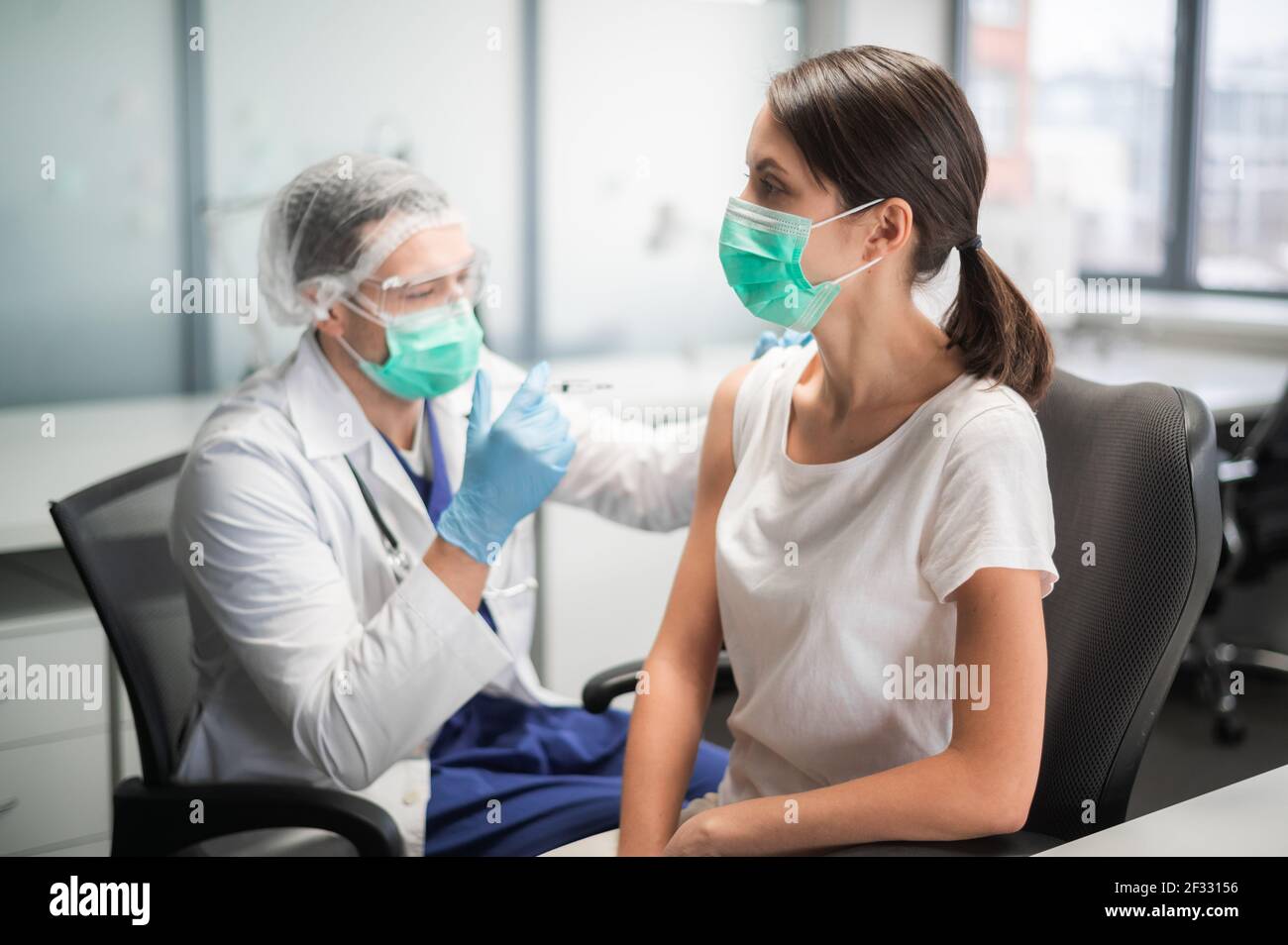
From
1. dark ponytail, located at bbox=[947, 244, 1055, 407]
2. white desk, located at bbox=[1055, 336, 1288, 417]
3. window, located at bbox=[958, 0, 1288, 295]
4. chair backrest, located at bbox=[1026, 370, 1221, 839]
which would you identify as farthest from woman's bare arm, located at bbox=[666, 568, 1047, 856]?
window, located at bbox=[958, 0, 1288, 295]

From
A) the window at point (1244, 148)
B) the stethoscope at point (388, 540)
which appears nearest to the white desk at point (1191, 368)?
the window at point (1244, 148)

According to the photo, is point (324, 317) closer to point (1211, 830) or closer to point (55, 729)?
point (55, 729)

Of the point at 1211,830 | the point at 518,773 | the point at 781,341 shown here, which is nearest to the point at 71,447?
the point at 518,773

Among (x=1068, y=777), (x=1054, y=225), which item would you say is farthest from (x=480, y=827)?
(x=1054, y=225)

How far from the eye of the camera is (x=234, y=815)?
131 centimetres

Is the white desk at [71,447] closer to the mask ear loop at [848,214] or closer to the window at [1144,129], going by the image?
the mask ear loop at [848,214]

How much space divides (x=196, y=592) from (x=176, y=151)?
1.98 m

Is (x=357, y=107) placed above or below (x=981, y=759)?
above

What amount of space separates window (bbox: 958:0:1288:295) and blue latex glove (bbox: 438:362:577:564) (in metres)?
2.66

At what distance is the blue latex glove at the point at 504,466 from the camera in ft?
4.79

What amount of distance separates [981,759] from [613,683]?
0.60 metres

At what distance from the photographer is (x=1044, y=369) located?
1252 millimetres
